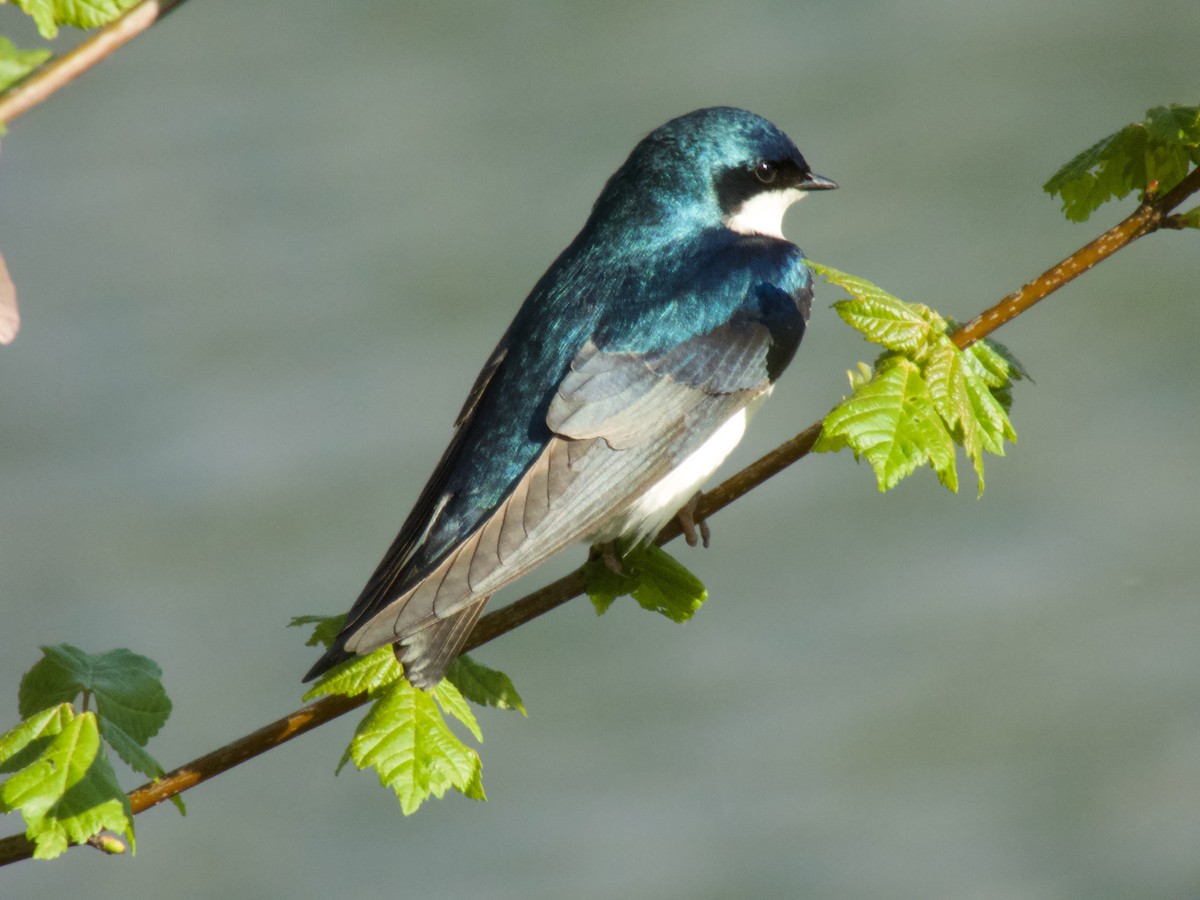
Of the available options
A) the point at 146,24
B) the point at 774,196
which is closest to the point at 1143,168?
the point at 774,196

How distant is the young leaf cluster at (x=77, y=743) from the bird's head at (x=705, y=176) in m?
1.08

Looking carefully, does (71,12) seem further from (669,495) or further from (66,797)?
(669,495)

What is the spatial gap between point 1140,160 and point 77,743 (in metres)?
1.16

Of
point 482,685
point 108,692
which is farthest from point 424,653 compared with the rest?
point 108,692

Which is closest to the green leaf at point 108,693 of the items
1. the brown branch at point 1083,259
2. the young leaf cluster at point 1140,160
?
the brown branch at point 1083,259

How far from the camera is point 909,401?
4.71 feet

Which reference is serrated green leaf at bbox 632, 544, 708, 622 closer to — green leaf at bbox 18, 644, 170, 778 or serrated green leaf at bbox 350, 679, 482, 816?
serrated green leaf at bbox 350, 679, 482, 816

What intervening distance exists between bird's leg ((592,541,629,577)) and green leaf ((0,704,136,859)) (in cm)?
64

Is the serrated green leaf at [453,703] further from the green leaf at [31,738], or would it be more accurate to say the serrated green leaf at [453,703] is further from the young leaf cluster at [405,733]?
the green leaf at [31,738]

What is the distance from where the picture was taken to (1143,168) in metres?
1.58

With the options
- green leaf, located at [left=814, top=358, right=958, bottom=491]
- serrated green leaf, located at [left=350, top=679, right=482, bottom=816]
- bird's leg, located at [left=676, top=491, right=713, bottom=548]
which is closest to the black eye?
bird's leg, located at [left=676, top=491, right=713, bottom=548]

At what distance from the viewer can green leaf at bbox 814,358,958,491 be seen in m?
1.38

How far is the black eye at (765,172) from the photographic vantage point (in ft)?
7.57

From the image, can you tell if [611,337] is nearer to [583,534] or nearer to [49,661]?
[583,534]
